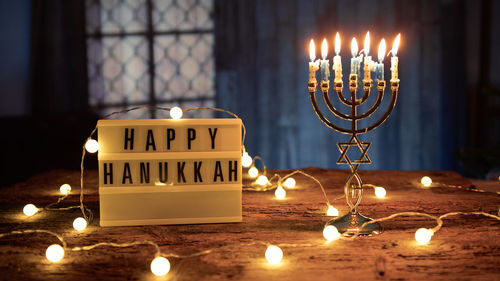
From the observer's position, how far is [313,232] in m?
1.13

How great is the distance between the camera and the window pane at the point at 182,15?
3689mm

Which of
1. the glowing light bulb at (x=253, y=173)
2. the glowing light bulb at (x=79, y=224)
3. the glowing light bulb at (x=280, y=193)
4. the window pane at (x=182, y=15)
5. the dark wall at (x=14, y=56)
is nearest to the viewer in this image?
the glowing light bulb at (x=79, y=224)

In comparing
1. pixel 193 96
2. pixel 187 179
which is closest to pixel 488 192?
pixel 187 179

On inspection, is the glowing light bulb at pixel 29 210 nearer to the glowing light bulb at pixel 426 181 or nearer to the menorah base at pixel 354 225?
the menorah base at pixel 354 225

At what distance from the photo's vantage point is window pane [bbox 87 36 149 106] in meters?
3.74

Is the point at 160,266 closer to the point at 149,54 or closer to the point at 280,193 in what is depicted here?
the point at 280,193

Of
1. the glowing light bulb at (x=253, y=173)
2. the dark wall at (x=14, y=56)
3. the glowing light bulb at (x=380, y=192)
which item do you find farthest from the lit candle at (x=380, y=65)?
the dark wall at (x=14, y=56)

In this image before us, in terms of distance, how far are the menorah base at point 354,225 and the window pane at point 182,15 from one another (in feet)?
9.09

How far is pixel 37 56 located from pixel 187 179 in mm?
2772

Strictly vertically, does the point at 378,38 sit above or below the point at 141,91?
above

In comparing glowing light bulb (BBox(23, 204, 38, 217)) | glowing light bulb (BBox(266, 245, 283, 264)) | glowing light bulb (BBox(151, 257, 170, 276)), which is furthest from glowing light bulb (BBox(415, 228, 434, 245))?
glowing light bulb (BBox(23, 204, 38, 217))

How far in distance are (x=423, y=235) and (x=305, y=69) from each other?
105 inches

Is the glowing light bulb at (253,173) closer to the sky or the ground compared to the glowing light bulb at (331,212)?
closer to the sky

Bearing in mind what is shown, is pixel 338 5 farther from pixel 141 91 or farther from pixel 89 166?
pixel 89 166
